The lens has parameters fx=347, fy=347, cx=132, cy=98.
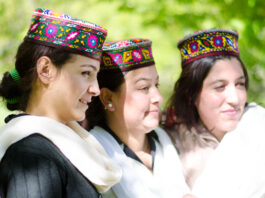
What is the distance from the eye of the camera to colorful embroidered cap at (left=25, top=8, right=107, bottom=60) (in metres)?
1.81

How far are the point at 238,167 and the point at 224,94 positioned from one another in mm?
547

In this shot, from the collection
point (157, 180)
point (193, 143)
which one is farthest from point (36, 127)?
point (193, 143)

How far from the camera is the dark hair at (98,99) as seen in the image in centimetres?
239

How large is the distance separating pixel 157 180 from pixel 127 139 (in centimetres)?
36

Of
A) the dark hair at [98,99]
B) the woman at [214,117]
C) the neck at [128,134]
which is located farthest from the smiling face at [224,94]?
the dark hair at [98,99]

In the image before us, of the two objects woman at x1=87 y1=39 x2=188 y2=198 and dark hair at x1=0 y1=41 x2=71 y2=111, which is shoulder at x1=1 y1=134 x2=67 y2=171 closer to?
dark hair at x1=0 y1=41 x2=71 y2=111

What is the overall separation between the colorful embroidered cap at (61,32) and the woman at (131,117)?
19.2 inches

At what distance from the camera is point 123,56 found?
93.1 inches

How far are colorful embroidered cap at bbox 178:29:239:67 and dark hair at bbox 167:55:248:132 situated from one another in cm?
4

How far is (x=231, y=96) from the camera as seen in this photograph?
8.50ft

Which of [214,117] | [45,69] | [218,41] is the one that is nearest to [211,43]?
[218,41]

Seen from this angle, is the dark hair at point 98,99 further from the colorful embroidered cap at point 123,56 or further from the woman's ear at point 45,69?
the woman's ear at point 45,69

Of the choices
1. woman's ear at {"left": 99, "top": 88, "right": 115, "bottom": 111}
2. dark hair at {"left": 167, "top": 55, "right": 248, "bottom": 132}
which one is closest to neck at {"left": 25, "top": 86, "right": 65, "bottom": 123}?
woman's ear at {"left": 99, "top": 88, "right": 115, "bottom": 111}

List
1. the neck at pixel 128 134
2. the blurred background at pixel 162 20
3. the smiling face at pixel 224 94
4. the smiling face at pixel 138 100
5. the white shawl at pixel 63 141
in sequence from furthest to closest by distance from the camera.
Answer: the blurred background at pixel 162 20, the smiling face at pixel 224 94, the neck at pixel 128 134, the smiling face at pixel 138 100, the white shawl at pixel 63 141
